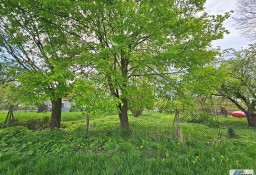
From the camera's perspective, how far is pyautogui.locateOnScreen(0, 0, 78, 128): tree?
5.25m

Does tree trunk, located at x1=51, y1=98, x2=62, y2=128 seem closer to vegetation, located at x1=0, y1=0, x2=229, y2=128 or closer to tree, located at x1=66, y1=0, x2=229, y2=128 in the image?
vegetation, located at x1=0, y1=0, x2=229, y2=128

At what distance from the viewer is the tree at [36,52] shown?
17.2 feet

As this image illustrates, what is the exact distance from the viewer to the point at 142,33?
244 inches

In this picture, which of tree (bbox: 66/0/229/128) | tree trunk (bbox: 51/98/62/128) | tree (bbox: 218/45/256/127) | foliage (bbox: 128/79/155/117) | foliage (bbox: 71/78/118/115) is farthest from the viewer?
tree (bbox: 218/45/256/127)

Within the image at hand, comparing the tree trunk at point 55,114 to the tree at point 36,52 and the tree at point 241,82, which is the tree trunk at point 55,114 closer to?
the tree at point 36,52

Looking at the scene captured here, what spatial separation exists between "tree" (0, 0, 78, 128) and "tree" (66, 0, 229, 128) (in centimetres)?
→ 104

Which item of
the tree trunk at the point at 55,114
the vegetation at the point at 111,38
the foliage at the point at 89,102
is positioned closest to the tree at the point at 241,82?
the vegetation at the point at 111,38

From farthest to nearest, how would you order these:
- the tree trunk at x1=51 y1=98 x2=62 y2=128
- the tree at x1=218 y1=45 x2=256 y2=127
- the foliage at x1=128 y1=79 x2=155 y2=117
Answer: the tree at x1=218 y1=45 x2=256 y2=127 → the tree trunk at x1=51 y1=98 x2=62 y2=128 → the foliage at x1=128 y1=79 x2=155 y2=117

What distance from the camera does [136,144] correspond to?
5719 millimetres

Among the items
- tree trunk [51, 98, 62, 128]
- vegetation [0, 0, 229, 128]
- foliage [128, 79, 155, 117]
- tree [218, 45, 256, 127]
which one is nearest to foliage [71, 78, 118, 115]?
vegetation [0, 0, 229, 128]

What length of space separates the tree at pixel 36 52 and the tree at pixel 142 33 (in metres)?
1.04

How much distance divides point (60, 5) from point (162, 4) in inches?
133

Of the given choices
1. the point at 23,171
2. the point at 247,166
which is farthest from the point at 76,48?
the point at 247,166

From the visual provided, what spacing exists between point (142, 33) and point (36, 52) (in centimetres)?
611
